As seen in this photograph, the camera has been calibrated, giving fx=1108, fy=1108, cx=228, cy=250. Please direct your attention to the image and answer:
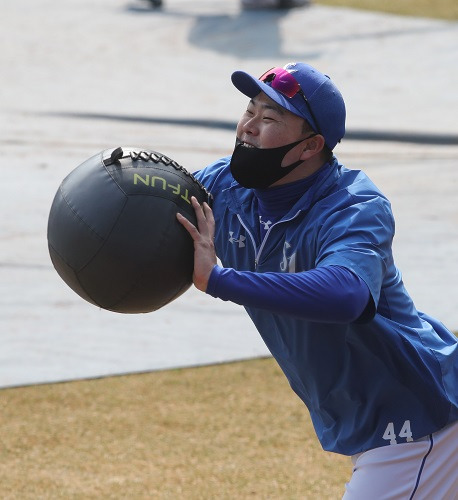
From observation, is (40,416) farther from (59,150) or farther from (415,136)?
(415,136)

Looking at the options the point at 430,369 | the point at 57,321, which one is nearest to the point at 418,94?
the point at 57,321

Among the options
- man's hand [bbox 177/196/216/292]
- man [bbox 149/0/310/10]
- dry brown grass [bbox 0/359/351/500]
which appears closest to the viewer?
man's hand [bbox 177/196/216/292]

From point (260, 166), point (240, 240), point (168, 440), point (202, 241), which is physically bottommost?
point (168, 440)

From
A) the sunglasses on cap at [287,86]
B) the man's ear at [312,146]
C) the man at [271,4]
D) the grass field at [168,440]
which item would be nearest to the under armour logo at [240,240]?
the man's ear at [312,146]

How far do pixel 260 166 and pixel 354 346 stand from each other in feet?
2.40

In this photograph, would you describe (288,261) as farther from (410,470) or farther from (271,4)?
(271,4)

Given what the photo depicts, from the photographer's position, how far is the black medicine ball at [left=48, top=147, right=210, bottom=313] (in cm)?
388

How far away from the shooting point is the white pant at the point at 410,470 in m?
4.01

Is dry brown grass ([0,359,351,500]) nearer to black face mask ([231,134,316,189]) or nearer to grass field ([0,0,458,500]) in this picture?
grass field ([0,0,458,500])

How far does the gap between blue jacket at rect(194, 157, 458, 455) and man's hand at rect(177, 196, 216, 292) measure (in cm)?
22

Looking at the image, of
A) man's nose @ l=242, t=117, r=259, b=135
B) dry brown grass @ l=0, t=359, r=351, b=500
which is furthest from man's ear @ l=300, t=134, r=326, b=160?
A: dry brown grass @ l=0, t=359, r=351, b=500

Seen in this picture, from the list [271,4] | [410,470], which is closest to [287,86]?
[410,470]

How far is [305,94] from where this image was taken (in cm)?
400

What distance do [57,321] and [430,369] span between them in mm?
4745
